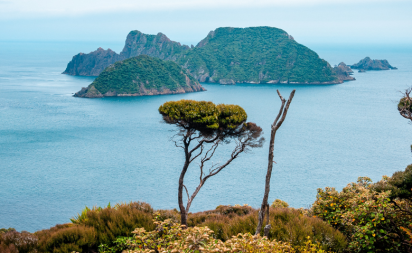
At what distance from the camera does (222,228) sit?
33.7ft

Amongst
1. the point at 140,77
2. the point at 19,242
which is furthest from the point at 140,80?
the point at 19,242

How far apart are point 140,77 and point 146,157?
92.0 metres

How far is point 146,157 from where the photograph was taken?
61.9 meters

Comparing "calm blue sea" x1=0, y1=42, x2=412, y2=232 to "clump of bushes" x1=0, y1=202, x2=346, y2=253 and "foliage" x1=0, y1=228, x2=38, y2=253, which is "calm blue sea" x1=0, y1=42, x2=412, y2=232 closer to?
"clump of bushes" x1=0, y1=202, x2=346, y2=253

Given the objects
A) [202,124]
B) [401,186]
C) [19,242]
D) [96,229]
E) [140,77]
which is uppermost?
[140,77]

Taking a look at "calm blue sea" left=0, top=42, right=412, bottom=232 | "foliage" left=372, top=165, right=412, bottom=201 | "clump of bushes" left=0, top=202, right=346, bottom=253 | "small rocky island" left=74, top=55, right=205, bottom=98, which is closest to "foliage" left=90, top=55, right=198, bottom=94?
"small rocky island" left=74, top=55, right=205, bottom=98

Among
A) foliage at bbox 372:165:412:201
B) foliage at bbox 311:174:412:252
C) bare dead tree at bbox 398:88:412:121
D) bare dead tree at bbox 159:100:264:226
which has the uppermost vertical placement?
bare dead tree at bbox 398:88:412:121

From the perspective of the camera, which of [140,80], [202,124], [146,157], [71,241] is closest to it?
[71,241]

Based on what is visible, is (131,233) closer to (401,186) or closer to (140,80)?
(401,186)

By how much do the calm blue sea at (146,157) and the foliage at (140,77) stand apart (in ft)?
74.8

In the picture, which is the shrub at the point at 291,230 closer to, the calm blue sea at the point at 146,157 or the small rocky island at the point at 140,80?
the calm blue sea at the point at 146,157

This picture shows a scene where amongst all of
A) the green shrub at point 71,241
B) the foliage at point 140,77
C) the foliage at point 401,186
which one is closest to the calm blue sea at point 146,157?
the foliage at point 401,186

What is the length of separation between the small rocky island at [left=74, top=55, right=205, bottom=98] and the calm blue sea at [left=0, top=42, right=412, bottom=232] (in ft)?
65.6

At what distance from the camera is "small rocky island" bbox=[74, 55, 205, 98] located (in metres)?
138
